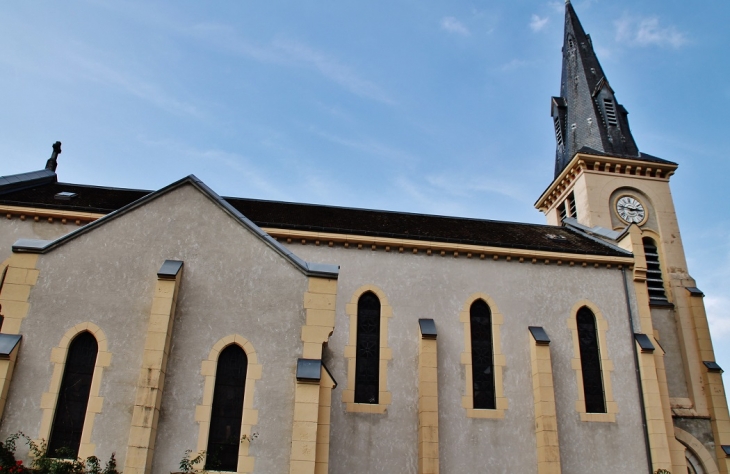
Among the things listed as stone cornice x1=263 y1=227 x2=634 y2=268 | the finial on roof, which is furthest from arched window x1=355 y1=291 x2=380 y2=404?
the finial on roof

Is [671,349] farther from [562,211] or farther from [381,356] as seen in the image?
[381,356]

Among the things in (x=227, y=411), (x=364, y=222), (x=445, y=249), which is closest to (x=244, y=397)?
(x=227, y=411)

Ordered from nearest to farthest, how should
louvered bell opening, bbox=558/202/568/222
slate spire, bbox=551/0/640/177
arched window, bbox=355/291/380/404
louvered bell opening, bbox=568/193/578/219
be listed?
arched window, bbox=355/291/380/404
louvered bell opening, bbox=568/193/578/219
slate spire, bbox=551/0/640/177
louvered bell opening, bbox=558/202/568/222

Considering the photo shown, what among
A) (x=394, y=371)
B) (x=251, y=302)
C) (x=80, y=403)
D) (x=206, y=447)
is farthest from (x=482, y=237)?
(x=80, y=403)

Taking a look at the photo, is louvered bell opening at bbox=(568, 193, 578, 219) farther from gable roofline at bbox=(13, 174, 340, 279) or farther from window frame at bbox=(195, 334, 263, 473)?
window frame at bbox=(195, 334, 263, 473)

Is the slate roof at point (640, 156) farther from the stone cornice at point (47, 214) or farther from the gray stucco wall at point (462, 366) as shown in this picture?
the stone cornice at point (47, 214)

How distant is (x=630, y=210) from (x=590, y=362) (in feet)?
Answer: 32.7

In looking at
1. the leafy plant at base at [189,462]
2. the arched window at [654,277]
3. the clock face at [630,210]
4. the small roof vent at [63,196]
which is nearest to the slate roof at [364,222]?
the small roof vent at [63,196]

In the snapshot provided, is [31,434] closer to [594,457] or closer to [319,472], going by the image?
[319,472]

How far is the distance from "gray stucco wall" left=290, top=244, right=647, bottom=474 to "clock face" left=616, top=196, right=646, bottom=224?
6733 mm

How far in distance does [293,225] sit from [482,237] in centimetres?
675

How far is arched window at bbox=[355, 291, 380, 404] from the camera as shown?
17.4 m

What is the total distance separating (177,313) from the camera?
12945mm

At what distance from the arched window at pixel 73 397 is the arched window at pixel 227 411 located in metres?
2.56
